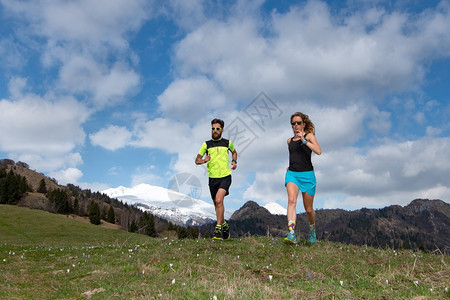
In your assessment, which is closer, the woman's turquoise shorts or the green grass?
the green grass

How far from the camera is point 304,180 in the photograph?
1009 centimetres

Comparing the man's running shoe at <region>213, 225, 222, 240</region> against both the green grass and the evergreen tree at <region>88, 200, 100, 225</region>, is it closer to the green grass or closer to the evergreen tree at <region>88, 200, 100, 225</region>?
the green grass

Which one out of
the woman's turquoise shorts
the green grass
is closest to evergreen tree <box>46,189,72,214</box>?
the green grass

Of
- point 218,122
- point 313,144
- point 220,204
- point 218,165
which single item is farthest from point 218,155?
point 313,144

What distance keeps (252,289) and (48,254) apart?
31.9 ft

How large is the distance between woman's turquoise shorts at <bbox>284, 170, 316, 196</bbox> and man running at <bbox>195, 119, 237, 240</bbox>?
266 cm

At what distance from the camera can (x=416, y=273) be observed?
6.84 m

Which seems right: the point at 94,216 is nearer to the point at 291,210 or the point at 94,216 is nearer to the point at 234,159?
the point at 234,159

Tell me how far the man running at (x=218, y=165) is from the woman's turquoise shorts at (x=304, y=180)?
266 cm

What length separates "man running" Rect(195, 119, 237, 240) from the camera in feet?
39.7

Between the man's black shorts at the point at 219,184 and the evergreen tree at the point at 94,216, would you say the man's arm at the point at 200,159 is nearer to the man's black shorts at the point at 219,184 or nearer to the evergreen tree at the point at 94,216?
the man's black shorts at the point at 219,184

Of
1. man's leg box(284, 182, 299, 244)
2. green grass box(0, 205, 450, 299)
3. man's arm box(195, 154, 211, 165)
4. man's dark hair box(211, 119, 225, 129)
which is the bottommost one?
green grass box(0, 205, 450, 299)

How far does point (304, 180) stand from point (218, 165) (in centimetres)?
343

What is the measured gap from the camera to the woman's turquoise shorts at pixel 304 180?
10078 millimetres
